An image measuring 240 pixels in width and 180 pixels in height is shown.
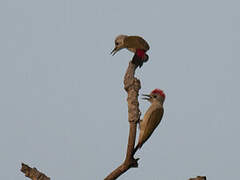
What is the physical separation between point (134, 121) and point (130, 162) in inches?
19.4

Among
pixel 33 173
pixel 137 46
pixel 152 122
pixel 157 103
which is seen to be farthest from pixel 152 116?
pixel 33 173

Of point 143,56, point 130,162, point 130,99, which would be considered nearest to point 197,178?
point 130,162

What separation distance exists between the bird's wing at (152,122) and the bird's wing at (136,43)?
2.92 feet

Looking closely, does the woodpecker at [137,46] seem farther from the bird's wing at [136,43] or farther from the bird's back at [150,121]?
the bird's back at [150,121]

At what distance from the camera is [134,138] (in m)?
5.20

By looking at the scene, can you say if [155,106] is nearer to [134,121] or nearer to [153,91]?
[153,91]

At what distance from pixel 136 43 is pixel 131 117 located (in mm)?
1273

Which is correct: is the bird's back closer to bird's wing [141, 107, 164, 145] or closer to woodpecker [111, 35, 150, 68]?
bird's wing [141, 107, 164, 145]

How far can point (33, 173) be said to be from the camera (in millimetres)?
4895

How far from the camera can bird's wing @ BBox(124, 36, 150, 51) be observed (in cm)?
603

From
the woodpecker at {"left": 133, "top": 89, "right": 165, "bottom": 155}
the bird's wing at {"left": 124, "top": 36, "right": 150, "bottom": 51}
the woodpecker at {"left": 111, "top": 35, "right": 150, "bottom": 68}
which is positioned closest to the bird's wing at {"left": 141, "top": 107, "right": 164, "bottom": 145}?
the woodpecker at {"left": 133, "top": 89, "right": 165, "bottom": 155}

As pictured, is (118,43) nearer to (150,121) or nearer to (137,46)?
(137,46)

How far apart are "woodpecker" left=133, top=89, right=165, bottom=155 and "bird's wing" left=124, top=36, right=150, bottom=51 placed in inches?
25.7

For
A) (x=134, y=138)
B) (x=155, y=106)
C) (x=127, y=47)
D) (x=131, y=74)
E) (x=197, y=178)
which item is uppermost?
(x=127, y=47)
